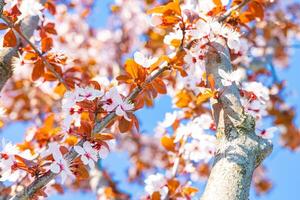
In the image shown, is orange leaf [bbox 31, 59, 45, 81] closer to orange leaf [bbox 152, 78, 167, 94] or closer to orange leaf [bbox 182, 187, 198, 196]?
orange leaf [bbox 152, 78, 167, 94]

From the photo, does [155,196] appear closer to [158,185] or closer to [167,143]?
[158,185]

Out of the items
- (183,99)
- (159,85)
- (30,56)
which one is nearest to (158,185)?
(183,99)

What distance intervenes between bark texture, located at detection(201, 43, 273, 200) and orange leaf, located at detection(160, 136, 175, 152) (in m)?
0.64

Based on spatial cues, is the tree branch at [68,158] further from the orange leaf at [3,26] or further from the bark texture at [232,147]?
the orange leaf at [3,26]

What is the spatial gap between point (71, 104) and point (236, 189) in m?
0.61

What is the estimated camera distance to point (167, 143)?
2.25 m

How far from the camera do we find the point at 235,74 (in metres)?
1.60

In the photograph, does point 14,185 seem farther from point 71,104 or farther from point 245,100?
point 245,100

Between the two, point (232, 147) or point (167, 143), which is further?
point (167, 143)

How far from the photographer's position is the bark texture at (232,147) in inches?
50.6

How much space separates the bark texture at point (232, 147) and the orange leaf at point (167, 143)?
0.64 meters

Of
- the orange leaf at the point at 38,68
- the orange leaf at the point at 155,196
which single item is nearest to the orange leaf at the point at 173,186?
the orange leaf at the point at 155,196

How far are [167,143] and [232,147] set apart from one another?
0.88 m

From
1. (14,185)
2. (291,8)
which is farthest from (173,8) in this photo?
(291,8)
